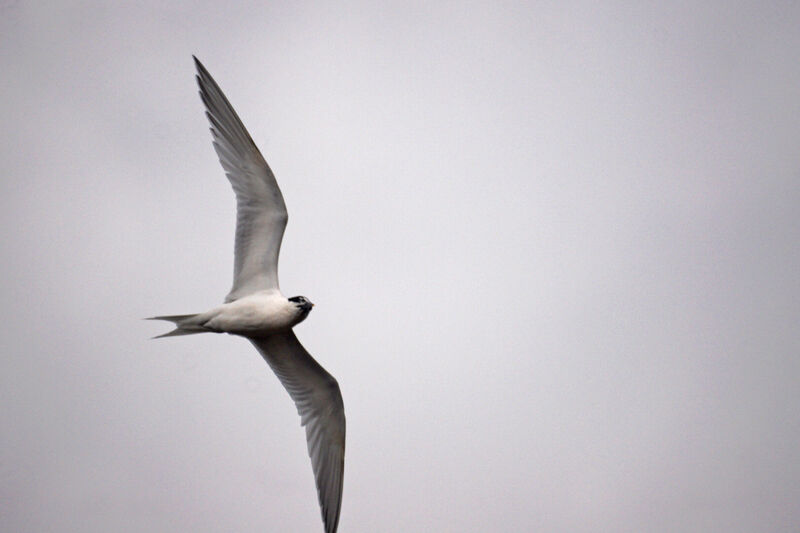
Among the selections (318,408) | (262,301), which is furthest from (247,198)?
(318,408)

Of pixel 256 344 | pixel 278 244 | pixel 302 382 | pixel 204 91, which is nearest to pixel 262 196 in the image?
pixel 278 244

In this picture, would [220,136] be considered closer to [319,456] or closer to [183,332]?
[183,332]

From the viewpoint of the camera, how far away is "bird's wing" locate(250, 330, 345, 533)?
8148 millimetres

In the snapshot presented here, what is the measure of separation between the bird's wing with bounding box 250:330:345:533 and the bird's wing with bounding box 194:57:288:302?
86 cm

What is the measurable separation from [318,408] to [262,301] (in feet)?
6.12

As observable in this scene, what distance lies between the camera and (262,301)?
24.1 feet

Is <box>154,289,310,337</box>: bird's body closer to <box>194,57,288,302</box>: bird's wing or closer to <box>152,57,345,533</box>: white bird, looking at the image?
<box>152,57,345,533</box>: white bird

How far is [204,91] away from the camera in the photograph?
7.13 meters

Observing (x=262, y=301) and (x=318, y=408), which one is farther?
(x=318, y=408)

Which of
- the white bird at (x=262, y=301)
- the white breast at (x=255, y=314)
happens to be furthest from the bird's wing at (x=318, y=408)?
the white breast at (x=255, y=314)

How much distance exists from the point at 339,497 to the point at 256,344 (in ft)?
6.81

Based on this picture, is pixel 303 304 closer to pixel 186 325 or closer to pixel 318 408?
pixel 186 325

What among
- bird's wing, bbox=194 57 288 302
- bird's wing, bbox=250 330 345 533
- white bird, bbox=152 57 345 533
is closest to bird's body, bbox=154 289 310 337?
white bird, bbox=152 57 345 533

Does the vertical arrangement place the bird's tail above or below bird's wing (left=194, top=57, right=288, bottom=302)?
below
